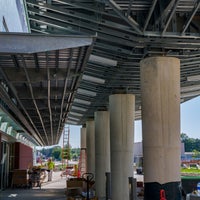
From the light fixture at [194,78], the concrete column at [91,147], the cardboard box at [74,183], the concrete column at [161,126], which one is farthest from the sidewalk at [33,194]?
the concrete column at [161,126]

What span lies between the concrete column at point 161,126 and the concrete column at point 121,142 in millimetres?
5479

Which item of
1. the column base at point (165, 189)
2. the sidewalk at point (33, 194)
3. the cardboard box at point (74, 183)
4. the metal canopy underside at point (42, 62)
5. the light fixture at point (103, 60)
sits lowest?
the sidewalk at point (33, 194)

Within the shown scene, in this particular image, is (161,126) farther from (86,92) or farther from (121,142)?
(86,92)

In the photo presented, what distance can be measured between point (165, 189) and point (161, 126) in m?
1.97

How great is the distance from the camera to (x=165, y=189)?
1159 cm

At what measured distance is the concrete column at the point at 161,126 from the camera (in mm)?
11703

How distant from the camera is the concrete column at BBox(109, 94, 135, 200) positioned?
1742 centimetres

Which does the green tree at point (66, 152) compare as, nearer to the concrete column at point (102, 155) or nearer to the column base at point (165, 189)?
the concrete column at point (102, 155)

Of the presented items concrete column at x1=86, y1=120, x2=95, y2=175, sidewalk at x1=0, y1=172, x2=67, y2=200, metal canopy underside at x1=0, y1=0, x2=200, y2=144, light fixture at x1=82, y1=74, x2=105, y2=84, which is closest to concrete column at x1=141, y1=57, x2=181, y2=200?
metal canopy underside at x1=0, y1=0, x2=200, y2=144

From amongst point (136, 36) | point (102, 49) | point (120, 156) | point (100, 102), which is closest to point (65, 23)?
point (102, 49)

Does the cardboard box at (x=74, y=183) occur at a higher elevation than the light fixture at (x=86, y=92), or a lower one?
lower

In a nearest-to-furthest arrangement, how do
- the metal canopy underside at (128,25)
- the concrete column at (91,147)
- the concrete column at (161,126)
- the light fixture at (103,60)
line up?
the metal canopy underside at (128,25)
the concrete column at (161,126)
the light fixture at (103,60)
the concrete column at (91,147)

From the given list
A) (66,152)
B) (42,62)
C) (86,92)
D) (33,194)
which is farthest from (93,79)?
(66,152)

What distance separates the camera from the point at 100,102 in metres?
22.8
